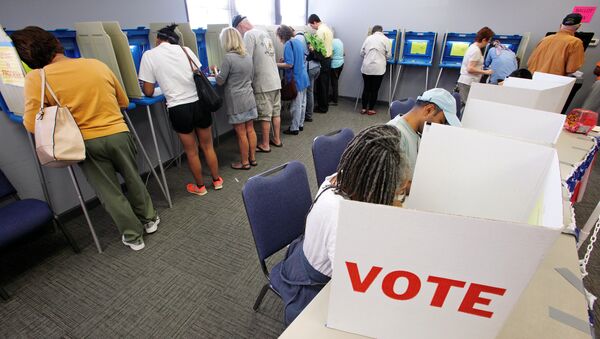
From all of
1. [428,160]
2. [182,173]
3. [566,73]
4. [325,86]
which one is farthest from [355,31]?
[428,160]

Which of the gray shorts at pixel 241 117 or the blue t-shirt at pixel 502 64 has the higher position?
the blue t-shirt at pixel 502 64

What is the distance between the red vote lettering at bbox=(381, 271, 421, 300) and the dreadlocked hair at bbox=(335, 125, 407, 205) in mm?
280

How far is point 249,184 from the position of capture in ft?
3.75

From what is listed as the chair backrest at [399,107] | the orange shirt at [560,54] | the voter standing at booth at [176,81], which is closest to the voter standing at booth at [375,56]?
the orange shirt at [560,54]

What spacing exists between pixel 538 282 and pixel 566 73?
125 inches

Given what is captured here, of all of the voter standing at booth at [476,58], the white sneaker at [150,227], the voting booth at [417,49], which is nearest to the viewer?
the white sneaker at [150,227]

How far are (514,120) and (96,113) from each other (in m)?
2.22

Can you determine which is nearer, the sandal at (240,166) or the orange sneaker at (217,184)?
the orange sneaker at (217,184)

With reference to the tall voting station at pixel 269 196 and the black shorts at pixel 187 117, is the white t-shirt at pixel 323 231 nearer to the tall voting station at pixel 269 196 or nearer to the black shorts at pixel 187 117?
the tall voting station at pixel 269 196

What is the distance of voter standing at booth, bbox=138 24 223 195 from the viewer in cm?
204

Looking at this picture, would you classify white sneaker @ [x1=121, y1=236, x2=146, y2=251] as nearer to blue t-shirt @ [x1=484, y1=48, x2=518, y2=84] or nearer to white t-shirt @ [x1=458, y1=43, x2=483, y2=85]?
white t-shirt @ [x1=458, y1=43, x2=483, y2=85]

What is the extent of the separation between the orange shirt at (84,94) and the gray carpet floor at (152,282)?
83cm

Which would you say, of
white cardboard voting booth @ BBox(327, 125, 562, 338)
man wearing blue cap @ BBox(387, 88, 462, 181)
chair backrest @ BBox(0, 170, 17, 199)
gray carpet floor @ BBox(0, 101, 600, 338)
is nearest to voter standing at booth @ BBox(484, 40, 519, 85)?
gray carpet floor @ BBox(0, 101, 600, 338)

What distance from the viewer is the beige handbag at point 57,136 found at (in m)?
1.51
